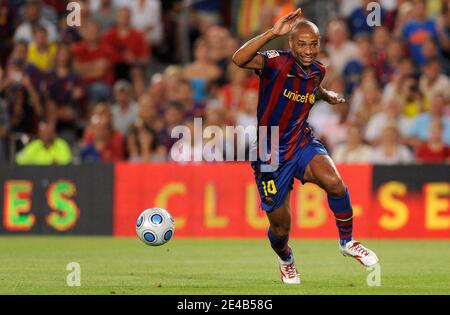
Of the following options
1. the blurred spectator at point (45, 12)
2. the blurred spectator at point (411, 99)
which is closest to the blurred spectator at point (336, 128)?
the blurred spectator at point (411, 99)

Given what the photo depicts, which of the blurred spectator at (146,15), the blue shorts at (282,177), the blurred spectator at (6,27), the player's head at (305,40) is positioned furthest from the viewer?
the blurred spectator at (146,15)

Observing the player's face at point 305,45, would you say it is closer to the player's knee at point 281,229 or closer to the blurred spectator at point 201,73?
the player's knee at point 281,229

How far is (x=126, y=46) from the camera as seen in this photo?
72.0ft

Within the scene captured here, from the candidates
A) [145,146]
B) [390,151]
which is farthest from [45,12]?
[390,151]

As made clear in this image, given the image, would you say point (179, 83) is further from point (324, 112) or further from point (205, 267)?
point (205, 267)

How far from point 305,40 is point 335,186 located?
55.6 inches

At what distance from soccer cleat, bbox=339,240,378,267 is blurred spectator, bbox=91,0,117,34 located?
39.1 feet

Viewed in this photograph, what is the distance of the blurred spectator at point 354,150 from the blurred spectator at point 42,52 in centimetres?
545

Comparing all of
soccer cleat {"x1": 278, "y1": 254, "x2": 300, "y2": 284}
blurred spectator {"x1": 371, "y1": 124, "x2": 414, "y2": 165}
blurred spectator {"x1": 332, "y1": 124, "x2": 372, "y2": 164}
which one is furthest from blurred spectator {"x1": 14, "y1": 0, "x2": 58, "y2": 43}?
soccer cleat {"x1": 278, "y1": 254, "x2": 300, "y2": 284}

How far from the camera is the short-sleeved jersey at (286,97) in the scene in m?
11.5

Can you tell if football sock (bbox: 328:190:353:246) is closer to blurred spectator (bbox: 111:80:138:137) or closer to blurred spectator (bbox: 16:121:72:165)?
blurred spectator (bbox: 16:121:72:165)

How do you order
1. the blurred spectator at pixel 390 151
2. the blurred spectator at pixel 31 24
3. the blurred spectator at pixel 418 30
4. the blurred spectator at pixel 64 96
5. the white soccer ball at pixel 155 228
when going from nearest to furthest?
the white soccer ball at pixel 155 228 < the blurred spectator at pixel 390 151 < the blurred spectator at pixel 64 96 < the blurred spectator at pixel 418 30 < the blurred spectator at pixel 31 24
